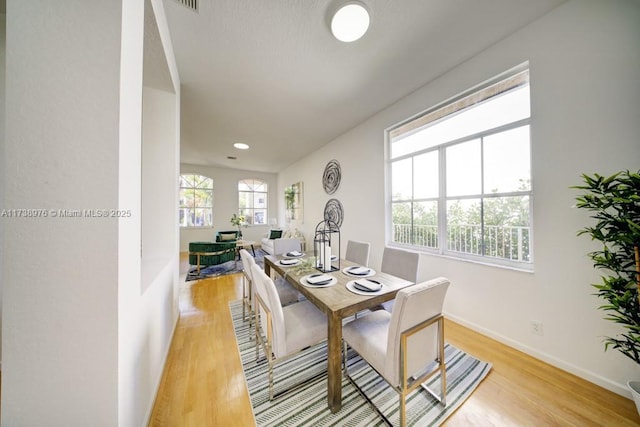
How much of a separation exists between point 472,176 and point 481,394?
6.33ft

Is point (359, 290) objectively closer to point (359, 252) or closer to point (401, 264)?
point (401, 264)

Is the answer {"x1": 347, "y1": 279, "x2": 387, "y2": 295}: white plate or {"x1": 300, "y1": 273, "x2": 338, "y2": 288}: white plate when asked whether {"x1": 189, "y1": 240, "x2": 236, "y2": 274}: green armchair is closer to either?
{"x1": 300, "y1": 273, "x2": 338, "y2": 288}: white plate

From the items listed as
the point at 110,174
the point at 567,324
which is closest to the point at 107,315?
the point at 110,174

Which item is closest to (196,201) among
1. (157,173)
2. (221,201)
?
(221,201)

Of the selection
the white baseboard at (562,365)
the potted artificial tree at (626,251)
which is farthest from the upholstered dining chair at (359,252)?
the potted artificial tree at (626,251)

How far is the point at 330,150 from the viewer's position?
14.5 ft

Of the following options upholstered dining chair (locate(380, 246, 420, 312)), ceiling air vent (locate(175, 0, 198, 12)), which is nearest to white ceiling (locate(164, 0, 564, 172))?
ceiling air vent (locate(175, 0, 198, 12))

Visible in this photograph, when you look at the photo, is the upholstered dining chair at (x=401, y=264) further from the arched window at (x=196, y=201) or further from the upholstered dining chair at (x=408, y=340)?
the arched window at (x=196, y=201)

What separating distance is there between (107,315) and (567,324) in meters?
2.88

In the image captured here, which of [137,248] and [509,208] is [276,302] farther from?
[509,208]

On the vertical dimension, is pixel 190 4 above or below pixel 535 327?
above

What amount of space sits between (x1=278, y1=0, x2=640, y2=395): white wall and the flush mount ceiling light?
4.21 ft

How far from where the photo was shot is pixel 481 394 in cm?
141

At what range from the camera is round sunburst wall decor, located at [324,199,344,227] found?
4.07 meters
